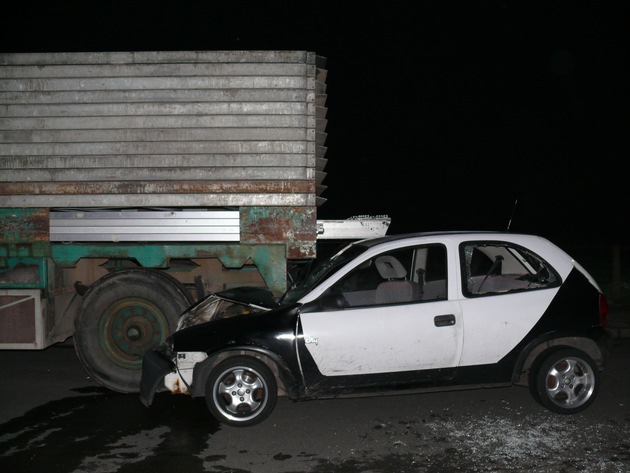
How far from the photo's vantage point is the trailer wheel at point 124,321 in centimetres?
633

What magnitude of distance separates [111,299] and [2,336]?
46.2 inches

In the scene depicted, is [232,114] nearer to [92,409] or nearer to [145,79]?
[145,79]

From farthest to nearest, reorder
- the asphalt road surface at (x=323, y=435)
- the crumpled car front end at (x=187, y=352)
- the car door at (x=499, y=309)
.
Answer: the crumpled car front end at (x=187, y=352)
the car door at (x=499, y=309)
the asphalt road surface at (x=323, y=435)

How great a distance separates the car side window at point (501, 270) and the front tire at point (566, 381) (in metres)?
0.65

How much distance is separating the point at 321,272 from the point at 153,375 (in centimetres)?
172

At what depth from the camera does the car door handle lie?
199 inches

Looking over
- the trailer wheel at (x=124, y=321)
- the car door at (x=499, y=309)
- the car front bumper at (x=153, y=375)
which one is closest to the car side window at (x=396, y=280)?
the car door at (x=499, y=309)

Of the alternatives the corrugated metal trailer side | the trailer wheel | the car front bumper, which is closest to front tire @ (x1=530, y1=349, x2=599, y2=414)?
the corrugated metal trailer side

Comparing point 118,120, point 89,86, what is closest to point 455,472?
point 118,120

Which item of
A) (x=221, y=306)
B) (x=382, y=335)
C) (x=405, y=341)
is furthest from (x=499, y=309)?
(x=221, y=306)

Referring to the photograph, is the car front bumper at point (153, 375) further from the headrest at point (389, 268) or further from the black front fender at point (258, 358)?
the headrest at point (389, 268)

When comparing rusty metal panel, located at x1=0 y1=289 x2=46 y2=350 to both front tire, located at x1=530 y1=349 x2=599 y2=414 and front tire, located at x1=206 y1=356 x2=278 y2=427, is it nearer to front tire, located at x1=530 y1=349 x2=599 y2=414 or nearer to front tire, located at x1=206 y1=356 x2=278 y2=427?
front tire, located at x1=206 y1=356 x2=278 y2=427

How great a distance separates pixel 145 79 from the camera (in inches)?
246

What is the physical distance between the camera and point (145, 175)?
6.27 metres
